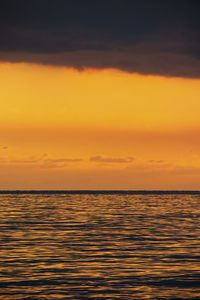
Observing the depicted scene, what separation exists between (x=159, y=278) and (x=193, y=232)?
93.8 ft

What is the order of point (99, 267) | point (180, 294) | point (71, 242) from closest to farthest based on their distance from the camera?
point (180, 294) < point (99, 267) < point (71, 242)

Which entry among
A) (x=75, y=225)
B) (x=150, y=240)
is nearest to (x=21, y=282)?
(x=150, y=240)

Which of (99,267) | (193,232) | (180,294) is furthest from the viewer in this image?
(193,232)

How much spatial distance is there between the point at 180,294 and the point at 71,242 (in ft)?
74.2

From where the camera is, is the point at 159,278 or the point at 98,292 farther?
the point at 159,278

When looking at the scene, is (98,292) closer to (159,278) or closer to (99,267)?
(159,278)

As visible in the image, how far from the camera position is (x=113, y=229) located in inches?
2496

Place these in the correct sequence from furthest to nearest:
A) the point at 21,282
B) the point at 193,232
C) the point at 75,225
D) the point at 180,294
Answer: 1. the point at 75,225
2. the point at 193,232
3. the point at 21,282
4. the point at 180,294

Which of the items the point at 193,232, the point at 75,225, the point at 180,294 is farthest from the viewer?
the point at 75,225

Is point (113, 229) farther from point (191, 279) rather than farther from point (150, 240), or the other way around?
point (191, 279)

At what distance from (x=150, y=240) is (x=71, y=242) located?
7181 mm

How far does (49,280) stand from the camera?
31.5m

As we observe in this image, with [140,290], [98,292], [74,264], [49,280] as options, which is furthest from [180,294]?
[74,264]

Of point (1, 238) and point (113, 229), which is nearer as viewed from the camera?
point (1, 238)
